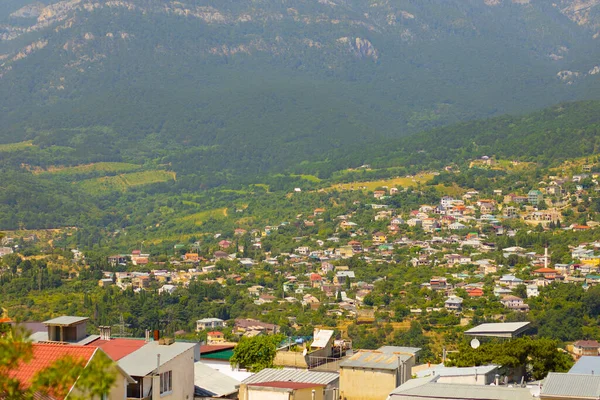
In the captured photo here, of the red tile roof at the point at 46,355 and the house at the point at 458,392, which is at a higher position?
the red tile roof at the point at 46,355

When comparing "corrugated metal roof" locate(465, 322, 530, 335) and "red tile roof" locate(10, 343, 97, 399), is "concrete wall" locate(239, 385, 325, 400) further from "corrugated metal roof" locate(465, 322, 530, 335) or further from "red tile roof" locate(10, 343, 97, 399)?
"corrugated metal roof" locate(465, 322, 530, 335)

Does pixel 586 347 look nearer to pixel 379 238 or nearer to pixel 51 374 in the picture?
pixel 51 374

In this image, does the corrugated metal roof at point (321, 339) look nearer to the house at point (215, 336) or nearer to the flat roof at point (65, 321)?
the flat roof at point (65, 321)

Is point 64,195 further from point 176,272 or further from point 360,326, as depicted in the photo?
point 360,326

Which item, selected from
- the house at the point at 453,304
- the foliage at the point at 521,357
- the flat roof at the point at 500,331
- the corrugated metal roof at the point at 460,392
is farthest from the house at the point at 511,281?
the corrugated metal roof at the point at 460,392

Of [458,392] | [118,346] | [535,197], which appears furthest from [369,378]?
[535,197]

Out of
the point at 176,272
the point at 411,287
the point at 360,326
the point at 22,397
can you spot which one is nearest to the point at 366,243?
the point at 176,272

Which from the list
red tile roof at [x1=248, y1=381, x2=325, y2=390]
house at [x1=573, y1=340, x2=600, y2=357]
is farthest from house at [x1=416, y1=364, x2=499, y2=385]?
house at [x1=573, y1=340, x2=600, y2=357]
